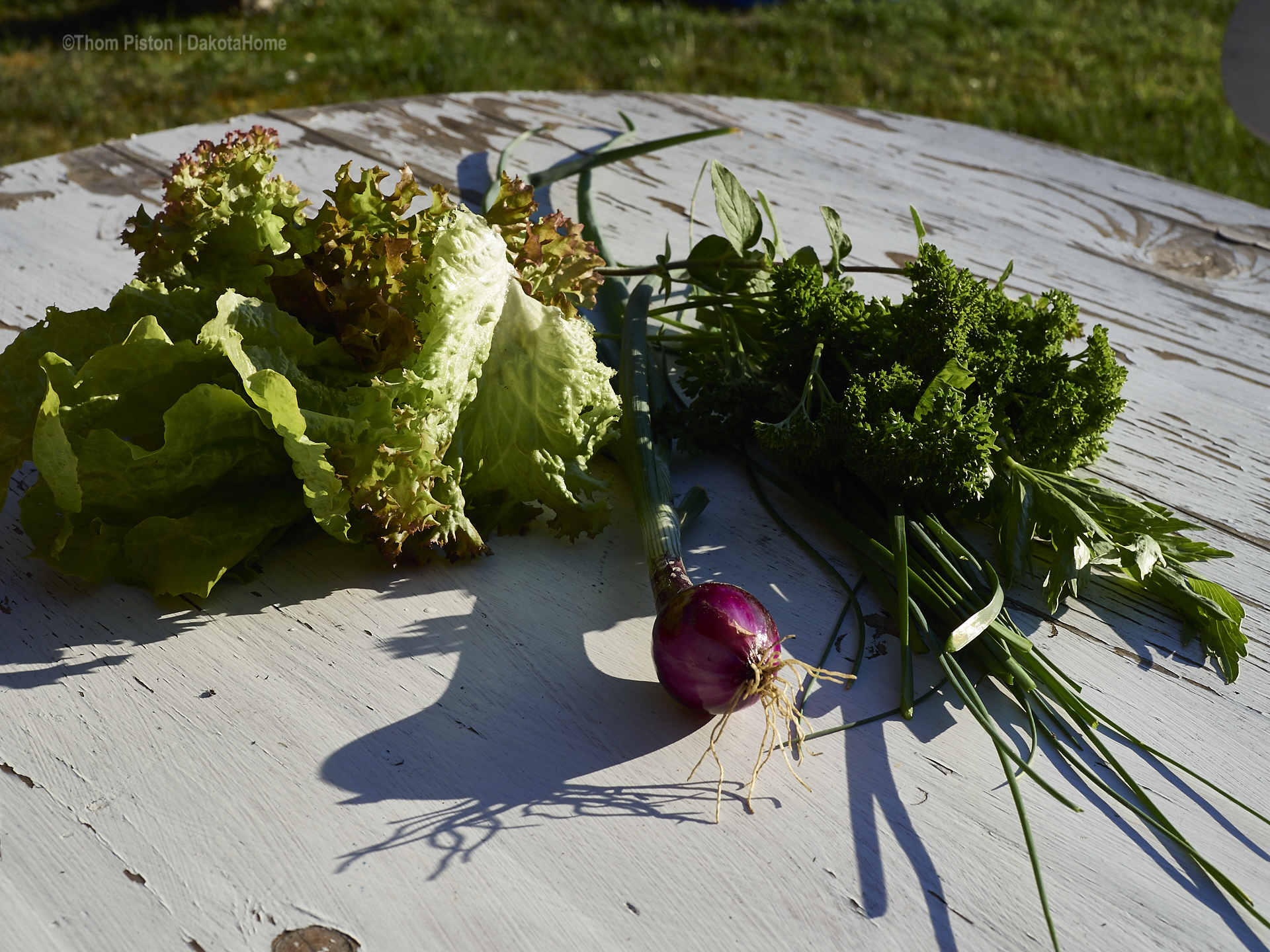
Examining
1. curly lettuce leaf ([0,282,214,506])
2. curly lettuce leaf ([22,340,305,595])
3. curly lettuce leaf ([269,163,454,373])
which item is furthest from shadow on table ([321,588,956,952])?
curly lettuce leaf ([0,282,214,506])

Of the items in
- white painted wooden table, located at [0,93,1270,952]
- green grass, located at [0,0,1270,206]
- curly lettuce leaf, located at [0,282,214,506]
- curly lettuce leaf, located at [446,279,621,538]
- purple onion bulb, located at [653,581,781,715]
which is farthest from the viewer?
green grass, located at [0,0,1270,206]

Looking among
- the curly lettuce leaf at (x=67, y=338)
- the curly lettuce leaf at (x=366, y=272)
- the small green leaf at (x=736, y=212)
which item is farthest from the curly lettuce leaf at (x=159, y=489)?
the small green leaf at (x=736, y=212)

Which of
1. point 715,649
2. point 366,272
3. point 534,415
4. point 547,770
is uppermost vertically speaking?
point 366,272

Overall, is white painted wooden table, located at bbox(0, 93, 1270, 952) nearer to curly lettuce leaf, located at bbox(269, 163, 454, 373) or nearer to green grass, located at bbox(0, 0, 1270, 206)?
curly lettuce leaf, located at bbox(269, 163, 454, 373)

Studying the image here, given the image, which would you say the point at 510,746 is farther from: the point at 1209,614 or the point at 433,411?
the point at 1209,614

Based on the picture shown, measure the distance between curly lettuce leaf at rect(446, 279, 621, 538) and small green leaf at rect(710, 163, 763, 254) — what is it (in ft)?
1.18

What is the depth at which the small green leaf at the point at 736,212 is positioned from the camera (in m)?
1.47

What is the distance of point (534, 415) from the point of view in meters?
1.22

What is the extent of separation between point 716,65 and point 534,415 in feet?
12.9

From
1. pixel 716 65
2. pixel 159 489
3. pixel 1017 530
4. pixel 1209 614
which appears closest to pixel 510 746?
pixel 159 489

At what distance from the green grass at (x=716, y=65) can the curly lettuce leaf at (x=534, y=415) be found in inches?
129

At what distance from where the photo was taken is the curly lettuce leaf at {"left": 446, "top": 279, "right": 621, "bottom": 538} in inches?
47.6

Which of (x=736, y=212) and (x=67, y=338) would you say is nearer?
(x=67, y=338)

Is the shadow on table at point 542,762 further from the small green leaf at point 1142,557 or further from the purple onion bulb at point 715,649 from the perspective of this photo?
the small green leaf at point 1142,557
